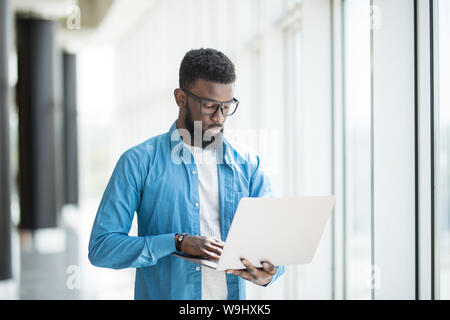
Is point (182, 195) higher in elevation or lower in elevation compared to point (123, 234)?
higher

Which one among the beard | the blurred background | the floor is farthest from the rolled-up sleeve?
the floor

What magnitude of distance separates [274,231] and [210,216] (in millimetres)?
302

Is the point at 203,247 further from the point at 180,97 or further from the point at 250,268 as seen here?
the point at 180,97

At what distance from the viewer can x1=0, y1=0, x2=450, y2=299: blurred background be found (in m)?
1.92

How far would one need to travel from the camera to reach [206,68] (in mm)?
1536

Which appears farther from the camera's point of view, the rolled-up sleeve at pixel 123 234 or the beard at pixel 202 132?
the beard at pixel 202 132

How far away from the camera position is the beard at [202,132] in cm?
156

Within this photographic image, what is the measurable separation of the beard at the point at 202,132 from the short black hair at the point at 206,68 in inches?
4.1

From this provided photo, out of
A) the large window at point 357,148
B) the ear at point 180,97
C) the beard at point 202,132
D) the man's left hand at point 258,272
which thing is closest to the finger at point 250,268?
the man's left hand at point 258,272

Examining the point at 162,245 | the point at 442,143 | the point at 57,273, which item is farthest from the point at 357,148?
the point at 57,273

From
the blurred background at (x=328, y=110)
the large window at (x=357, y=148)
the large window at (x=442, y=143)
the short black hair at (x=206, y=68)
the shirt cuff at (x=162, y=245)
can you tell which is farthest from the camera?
the large window at (x=357, y=148)

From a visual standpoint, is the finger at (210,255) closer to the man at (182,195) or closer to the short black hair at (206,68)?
the man at (182,195)

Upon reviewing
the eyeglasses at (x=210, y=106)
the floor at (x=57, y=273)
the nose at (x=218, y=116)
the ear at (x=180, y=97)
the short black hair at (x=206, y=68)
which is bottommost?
the floor at (x=57, y=273)
